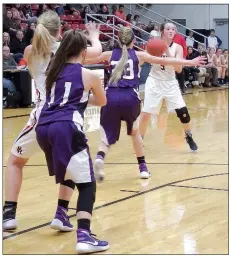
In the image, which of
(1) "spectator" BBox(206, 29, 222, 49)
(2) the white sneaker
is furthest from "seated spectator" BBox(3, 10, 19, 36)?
(2) the white sneaker

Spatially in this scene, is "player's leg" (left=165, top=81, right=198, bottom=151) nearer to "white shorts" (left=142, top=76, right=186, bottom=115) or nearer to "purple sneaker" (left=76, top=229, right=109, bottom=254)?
"white shorts" (left=142, top=76, right=186, bottom=115)

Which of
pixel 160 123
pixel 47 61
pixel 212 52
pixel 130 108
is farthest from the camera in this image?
pixel 212 52

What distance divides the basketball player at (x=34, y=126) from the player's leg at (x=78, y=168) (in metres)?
0.49

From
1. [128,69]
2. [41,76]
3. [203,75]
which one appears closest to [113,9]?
[203,75]

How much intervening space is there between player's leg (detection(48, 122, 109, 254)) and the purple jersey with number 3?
2346 millimetres

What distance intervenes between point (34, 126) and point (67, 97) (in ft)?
1.82

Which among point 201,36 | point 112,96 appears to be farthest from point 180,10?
point 112,96

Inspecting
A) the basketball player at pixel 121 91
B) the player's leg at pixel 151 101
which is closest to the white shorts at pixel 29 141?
the basketball player at pixel 121 91

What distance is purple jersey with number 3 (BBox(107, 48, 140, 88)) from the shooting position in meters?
6.34

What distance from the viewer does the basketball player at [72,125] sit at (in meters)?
4.05

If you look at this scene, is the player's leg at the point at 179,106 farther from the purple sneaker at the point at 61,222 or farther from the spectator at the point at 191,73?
the spectator at the point at 191,73

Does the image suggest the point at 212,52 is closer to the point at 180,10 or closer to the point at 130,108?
the point at 180,10

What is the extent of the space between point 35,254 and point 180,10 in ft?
73.1

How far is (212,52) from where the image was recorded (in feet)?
67.7
